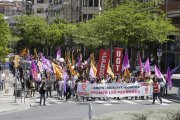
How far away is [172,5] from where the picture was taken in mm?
63500

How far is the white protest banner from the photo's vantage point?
114ft

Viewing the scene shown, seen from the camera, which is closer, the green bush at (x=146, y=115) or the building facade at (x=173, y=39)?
the green bush at (x=146, y=115)

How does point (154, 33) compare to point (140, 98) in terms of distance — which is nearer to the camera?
point (140, 98)

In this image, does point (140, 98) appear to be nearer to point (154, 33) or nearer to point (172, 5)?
point (154, 33)

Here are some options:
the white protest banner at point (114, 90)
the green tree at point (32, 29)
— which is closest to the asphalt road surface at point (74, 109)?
the white protest banner at point (114, 90)

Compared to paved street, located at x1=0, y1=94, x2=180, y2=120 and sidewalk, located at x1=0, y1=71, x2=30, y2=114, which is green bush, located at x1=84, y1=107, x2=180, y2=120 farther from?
sidewalk, located at x1=0, y1=71, x2=30, y2=114

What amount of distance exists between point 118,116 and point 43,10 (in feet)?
407

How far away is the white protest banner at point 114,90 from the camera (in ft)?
114

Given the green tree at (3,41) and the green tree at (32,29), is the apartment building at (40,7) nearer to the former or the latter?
the green tree at (32,29)

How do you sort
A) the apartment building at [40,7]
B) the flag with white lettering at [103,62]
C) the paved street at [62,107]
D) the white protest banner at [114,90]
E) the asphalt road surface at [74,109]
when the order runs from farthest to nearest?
the apartment building at [40,7]
the flag with white lettering at [103,62]
the white protest banner at [114,90]
the paved street at [62,107]
the asphalt road surface at [74,109]

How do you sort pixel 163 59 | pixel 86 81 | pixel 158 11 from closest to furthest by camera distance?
pixel 86 81 < pixel 158 11 < pixel 163 59

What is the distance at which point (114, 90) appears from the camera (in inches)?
1375

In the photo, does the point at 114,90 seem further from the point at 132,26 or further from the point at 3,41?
the point at 132,26

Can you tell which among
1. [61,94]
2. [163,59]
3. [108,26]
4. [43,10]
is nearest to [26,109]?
[61,94]
